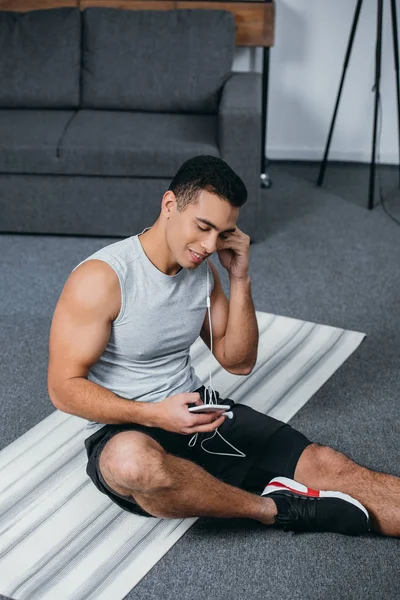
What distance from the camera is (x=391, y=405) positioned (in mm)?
2562

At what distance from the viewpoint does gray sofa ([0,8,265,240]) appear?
11.7ft

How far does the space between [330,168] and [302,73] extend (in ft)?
1.72

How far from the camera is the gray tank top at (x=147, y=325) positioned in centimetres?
195

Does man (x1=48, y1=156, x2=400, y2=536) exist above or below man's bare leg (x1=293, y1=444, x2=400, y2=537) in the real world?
above

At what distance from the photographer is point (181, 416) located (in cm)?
180

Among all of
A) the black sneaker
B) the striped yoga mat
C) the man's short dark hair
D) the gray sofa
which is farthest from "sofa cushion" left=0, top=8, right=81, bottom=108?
the black sneaker

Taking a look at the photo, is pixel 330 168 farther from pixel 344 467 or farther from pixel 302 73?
pixel 344 467

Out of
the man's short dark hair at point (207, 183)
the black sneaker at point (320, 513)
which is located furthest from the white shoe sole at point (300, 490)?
the man's short dark hair at point (207, 183)

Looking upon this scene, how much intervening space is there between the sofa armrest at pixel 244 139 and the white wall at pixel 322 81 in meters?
0.91

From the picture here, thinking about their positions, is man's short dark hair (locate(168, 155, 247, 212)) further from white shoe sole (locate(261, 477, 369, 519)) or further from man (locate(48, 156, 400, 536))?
white shoe sole (locate(261, 477, 369, 519))

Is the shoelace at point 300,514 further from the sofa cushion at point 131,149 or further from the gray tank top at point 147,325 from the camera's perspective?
the sofa cushion at point 131,149

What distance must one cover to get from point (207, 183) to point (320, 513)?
80cm

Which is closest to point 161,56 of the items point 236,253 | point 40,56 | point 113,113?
point 113,113

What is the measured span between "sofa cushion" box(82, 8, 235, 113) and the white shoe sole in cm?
232
